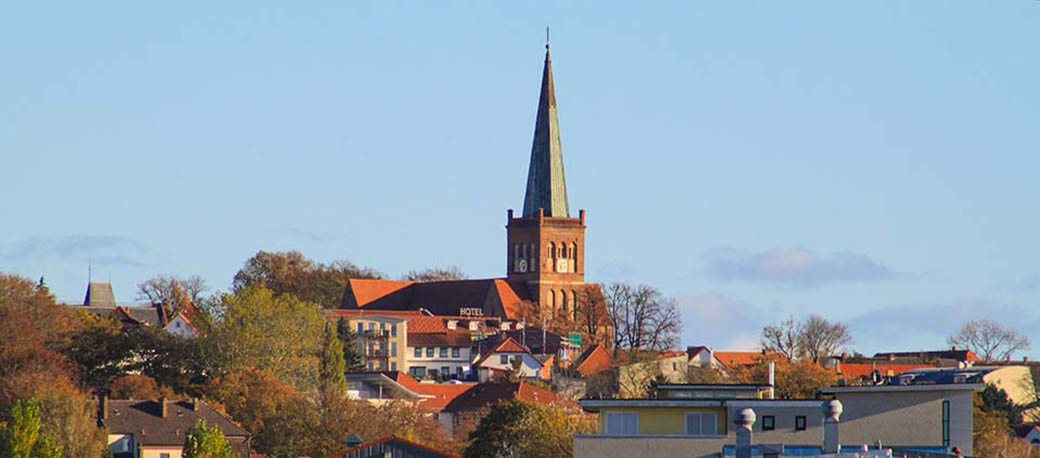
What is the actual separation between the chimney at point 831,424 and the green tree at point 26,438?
1856 inches

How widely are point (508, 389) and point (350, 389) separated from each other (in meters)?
9.69

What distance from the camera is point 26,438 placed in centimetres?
7719

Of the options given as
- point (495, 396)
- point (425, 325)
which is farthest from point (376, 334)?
point (495, 396)

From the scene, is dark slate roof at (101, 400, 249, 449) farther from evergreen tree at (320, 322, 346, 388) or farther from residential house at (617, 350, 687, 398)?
residential house at (617, 350, 687, 398)

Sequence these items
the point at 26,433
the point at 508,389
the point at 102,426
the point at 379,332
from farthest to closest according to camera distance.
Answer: the point at 379,332, the point at 508,389, the point at 102,426, the point at 26,433

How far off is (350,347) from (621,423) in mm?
101729

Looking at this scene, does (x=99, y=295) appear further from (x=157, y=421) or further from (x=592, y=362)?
(x=157, y=421)

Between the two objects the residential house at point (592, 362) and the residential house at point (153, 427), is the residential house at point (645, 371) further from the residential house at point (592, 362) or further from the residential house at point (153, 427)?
the residential house at point (153, 427)

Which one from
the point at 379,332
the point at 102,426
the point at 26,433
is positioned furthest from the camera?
the point at 379,332

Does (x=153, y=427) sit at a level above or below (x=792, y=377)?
below

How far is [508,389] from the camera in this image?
111 meters

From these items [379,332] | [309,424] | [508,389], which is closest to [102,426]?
[309,424]

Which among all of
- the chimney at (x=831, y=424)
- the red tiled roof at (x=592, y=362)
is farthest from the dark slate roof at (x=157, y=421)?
the chimney at (x=831, y=424)

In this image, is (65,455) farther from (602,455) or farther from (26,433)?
(602,455)
